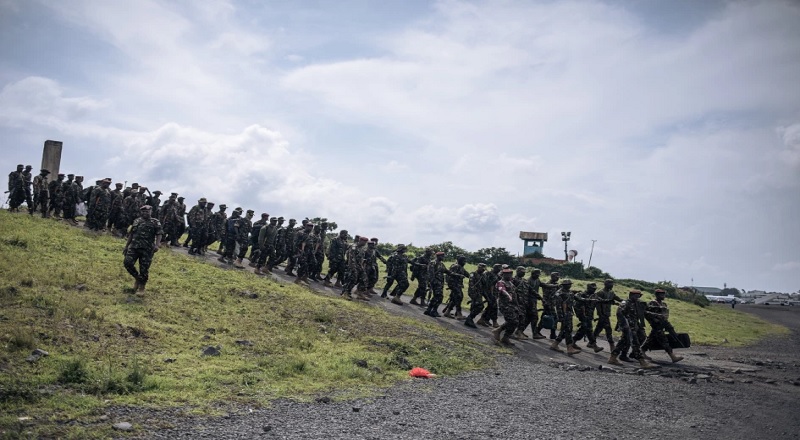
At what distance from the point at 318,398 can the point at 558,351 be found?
10.8m

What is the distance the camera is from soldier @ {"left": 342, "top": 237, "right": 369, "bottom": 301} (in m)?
21.1

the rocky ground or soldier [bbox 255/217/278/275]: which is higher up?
soldier [bbox 255/217/278/275]

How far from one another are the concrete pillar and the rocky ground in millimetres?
25152

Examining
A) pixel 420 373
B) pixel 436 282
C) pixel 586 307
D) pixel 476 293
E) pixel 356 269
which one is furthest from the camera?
pixel 436 282

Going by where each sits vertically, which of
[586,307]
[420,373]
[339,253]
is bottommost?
[420,373]

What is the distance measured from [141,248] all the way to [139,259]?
0.99ft

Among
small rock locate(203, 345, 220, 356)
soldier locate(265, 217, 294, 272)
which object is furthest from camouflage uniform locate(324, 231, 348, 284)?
small rock locate(203, 345, 220, 356)

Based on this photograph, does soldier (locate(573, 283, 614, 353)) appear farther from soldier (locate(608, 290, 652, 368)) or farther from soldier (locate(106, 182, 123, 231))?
soldier (locate(106, 182, 123, 231))

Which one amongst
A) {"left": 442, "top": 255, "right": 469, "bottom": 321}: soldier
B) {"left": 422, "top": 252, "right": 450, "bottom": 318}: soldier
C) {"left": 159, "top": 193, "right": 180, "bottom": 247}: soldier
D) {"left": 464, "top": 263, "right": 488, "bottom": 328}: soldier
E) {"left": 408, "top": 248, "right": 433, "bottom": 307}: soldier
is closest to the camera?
{"left": 464, "top": 263, "right": 488, "bottom": 328}: soldier

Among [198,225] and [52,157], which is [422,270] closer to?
[198,225]

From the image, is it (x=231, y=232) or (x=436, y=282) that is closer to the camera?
(x=436, y=282)

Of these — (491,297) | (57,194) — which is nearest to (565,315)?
(491,297)

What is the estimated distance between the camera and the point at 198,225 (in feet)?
81.9

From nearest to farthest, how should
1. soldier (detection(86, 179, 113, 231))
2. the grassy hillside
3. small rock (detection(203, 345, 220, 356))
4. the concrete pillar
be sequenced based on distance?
the grassy hillside < small rock (detection(203, 345, 220, 356)) < soldier (detection(86, 179, 113, 231)) < the concrete pillar
